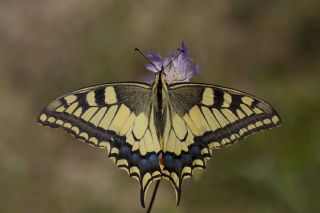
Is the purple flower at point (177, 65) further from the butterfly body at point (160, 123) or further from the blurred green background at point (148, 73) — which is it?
the blurred green background at point (148, 73)

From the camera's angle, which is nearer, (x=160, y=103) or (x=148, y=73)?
(x=160, y=103)

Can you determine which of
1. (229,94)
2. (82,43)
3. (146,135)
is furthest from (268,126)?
(82,43)

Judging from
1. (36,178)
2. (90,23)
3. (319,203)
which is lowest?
(319,203)

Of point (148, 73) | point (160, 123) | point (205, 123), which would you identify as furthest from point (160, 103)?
point (148, 73)

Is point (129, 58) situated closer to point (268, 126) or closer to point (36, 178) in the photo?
point (36, 178)

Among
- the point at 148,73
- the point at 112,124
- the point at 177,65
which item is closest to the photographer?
the point at 112,124

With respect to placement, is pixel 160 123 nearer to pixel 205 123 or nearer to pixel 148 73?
pixel 205 123

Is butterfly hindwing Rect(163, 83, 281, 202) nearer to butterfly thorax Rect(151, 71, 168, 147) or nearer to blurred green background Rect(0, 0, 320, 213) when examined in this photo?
butterfly thorax Rect(151, 71, 168, 147)

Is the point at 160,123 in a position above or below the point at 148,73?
below
